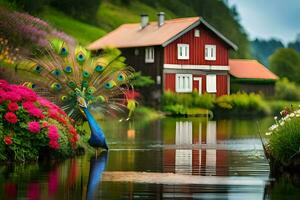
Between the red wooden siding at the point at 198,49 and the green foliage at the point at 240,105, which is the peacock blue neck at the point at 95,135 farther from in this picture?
the red wooden siding at the point at 198,49

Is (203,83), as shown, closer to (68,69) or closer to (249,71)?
(249,71)

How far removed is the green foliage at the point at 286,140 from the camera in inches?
747

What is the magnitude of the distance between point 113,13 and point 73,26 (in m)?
18.5

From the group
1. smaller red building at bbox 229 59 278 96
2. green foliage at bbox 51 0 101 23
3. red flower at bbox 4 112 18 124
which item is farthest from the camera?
green foliage at bbox 51 0 101 23

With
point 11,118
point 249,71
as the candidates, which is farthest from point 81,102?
point 249,71

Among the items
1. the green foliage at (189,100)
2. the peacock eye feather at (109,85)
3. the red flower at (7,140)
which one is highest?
the green foliage at (189,100)

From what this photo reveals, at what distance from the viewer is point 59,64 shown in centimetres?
2539

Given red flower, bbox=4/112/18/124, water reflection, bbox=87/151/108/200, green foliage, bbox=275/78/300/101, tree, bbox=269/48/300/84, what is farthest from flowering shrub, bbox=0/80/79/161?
tree, bbox=269/48/300/84

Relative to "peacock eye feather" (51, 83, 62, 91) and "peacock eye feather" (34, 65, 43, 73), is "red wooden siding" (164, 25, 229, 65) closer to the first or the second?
"peacock eye feather" (51, 83, 62, 91)

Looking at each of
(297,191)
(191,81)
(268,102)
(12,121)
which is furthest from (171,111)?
(297,191)

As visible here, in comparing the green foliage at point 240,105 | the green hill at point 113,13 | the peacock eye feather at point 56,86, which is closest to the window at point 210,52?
the green foliage at point 240,105

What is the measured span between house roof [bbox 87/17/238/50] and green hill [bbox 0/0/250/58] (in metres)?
4.02

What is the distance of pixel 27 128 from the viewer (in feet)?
70.3

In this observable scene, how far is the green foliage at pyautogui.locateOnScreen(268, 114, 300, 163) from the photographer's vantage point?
18969 millimetres
